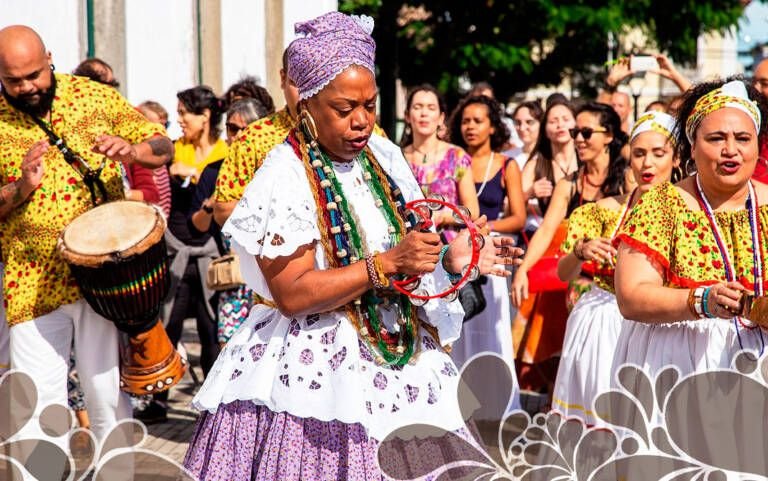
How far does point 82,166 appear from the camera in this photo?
548cm

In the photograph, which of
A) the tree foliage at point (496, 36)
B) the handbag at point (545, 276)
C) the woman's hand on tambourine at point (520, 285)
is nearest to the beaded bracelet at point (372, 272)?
the woman's hand on tambourine at point (520, 285)

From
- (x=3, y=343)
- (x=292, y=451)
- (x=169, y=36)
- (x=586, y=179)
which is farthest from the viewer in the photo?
(x=169, y=36)

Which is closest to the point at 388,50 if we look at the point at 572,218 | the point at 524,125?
the point at 524,125

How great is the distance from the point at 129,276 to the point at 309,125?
1.95 m

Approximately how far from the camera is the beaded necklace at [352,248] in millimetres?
3674

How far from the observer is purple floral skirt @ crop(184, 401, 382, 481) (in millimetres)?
3549

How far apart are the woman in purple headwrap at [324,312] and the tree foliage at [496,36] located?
18.2 meters

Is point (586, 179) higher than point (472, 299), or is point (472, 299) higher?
point (586, 179)

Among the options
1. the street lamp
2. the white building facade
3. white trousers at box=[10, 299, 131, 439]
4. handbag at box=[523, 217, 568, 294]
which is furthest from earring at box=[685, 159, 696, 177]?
the street lamp

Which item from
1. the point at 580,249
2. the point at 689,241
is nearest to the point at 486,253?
the point at 689,241

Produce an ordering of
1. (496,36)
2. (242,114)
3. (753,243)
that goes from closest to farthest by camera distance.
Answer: (753,243) < (242,114) < (496,36)

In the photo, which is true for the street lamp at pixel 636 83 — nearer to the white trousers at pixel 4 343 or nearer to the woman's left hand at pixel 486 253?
the white trousers at pixel 4 343
